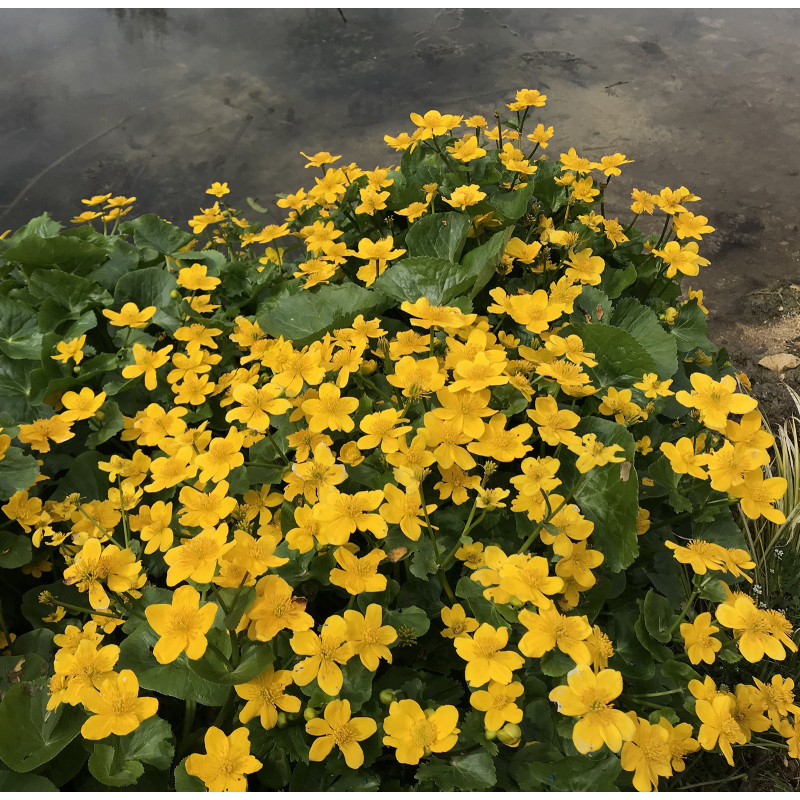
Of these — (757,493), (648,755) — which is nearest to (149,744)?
(648,755)

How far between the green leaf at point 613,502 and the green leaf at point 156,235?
1753 mm

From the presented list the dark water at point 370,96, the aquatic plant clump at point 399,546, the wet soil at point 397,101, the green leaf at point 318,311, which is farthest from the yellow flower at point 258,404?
the dark water at point 370,96

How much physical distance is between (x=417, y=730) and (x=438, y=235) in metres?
1.27

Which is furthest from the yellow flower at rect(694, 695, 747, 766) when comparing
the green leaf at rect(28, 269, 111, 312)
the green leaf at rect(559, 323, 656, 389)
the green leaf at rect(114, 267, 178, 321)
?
the green leaf at rect(28, 269, 111, 312)

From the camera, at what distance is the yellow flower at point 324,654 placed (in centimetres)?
102

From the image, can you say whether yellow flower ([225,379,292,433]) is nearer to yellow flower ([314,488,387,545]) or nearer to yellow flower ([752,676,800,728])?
yellow flower ([314,488,387,545])

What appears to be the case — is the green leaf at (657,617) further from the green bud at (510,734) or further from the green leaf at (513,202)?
the green leaf at (513,202)

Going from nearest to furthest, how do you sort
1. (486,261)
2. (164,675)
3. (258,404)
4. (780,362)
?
1. (164,675)
2. (258,404)
3. (486,261)
4. (780,362)

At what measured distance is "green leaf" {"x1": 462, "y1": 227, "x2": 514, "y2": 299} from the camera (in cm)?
160

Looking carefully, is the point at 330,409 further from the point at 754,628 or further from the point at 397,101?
the point at 397,101

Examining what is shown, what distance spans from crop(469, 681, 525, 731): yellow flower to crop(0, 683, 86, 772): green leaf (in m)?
0.73

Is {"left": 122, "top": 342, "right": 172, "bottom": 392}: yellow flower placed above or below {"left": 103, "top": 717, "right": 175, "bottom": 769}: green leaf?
above

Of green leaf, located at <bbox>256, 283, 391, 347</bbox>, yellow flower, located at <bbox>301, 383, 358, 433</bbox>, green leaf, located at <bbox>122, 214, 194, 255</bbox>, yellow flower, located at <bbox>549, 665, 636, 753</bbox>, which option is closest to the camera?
yellow flower, located at <bbox>549, 665, 636, 753</bbox>

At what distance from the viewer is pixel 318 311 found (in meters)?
1.69
